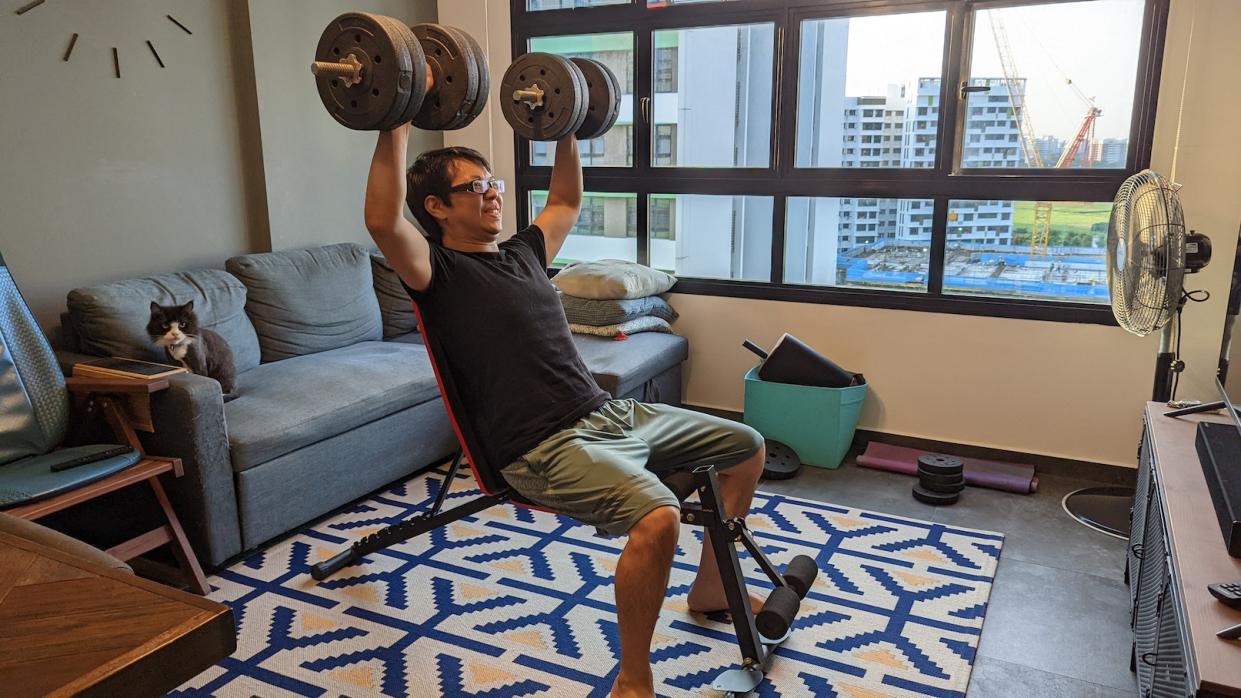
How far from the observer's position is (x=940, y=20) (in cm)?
345

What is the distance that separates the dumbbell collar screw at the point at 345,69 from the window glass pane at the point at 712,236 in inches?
94.8

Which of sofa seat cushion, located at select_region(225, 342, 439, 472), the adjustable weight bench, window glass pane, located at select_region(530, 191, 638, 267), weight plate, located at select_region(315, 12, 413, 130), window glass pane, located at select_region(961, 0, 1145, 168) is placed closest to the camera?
weight plate, located at select_region(315, 12, 413, 130)

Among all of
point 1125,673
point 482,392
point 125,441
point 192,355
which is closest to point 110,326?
point 192,355

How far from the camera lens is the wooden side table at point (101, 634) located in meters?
0.88

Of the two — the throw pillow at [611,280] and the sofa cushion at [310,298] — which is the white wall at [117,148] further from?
the throw pillow at [611,280]

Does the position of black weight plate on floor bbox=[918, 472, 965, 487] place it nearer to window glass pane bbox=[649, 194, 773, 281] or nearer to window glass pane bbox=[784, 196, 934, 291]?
window glass pane bbox=[784, 196, 934, 291]

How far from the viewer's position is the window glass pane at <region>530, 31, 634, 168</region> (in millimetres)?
4145

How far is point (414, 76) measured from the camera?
182 cm

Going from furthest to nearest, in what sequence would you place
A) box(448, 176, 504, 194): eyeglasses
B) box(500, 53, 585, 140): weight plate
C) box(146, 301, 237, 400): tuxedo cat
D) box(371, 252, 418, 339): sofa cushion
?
box(371, 252, 418, 339): sofa cushion < box(146, 301, 237, 400): tuxedo cat < box(500, 53, 585, 140): weight plate < box(448, 176, 504, 194): eyeglasses

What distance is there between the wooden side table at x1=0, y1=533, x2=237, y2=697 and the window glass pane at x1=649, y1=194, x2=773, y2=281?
323 cm

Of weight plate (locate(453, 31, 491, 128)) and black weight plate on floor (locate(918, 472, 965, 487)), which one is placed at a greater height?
weight plate (locate(453, 31, 491, 128))

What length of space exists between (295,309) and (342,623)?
1509 mm

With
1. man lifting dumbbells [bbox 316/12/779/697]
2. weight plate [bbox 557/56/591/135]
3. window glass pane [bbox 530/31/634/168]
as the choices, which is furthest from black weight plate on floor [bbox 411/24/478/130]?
window glass pane [bbox 530/31/634/168]

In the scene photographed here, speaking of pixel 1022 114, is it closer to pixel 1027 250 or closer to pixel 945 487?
pixel 1027 250
